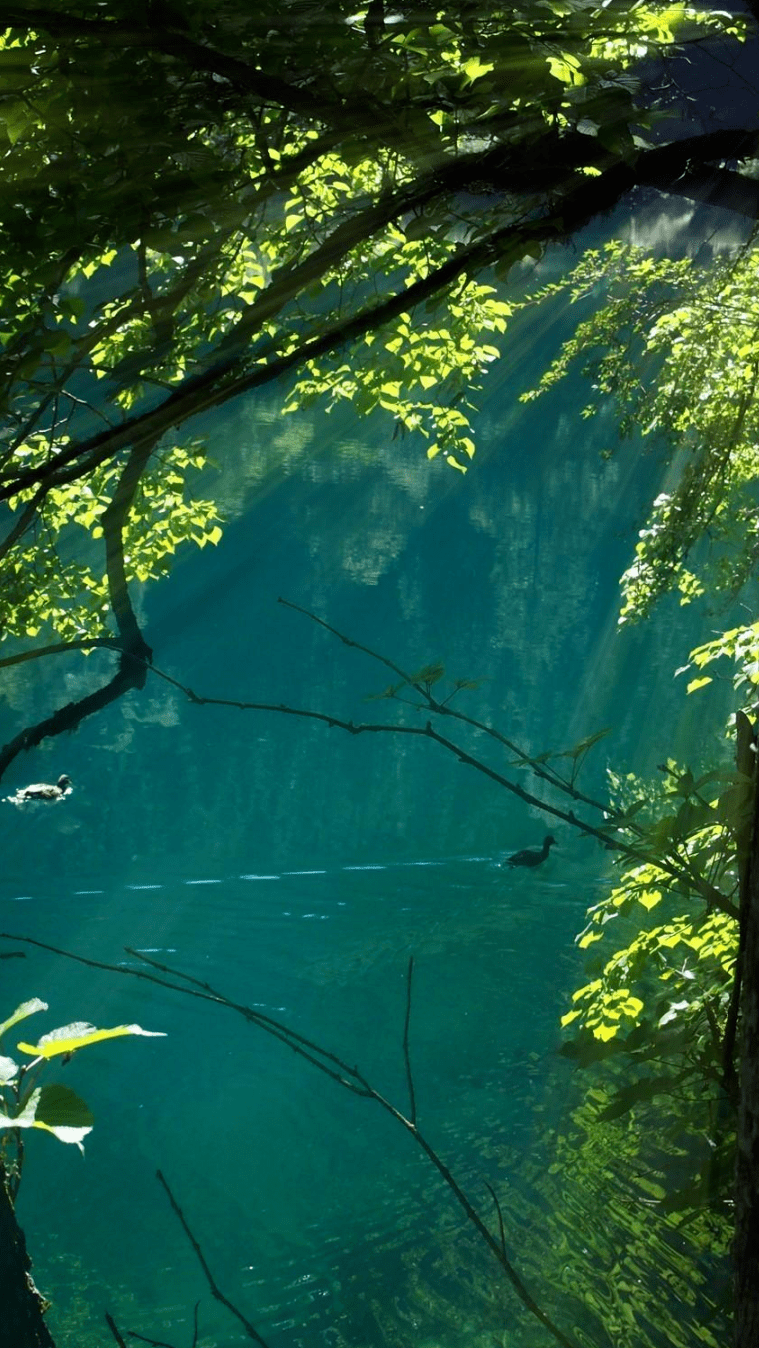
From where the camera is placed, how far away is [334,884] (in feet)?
38.2

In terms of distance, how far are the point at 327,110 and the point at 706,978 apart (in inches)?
57.3

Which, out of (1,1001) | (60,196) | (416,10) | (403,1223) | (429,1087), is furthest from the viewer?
(1,1001)

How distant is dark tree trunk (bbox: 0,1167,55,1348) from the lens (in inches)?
58.0

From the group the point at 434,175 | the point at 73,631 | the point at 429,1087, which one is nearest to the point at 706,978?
the point at 434,175

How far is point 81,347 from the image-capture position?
1.74 meters

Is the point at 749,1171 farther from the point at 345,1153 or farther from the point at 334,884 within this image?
the point at 334,884

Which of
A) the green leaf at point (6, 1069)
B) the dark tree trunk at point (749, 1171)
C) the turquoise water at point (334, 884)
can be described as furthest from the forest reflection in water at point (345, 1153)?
the green leaf at point (6, 1069)

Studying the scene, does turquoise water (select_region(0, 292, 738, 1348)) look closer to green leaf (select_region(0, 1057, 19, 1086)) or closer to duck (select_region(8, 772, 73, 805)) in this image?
duck (select_region(8, 772, 73, 805))

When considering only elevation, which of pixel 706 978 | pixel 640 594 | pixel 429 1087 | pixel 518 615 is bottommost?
pixel 706 978

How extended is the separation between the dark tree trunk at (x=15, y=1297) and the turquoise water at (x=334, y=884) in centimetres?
333

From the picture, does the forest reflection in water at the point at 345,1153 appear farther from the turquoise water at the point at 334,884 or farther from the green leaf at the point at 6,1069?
the green leaf at the point at 6,1069

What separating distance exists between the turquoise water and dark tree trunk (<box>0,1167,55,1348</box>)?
3327 mm

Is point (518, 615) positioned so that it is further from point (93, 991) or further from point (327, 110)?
point (327, 110)

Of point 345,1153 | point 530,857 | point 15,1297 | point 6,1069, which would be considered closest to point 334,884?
point 530,857
